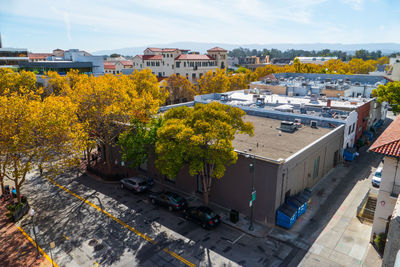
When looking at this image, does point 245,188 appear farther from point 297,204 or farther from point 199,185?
point 199,185

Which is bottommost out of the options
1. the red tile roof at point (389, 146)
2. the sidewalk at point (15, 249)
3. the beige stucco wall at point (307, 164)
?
the sidewalk at point (15, 249)

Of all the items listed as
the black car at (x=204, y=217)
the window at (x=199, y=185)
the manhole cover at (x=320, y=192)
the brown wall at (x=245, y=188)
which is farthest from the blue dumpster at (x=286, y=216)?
the window at (x=199, y=185)

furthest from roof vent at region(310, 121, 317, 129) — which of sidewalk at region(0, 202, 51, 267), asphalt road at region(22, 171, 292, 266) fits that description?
sidewalk at region(0, 202, 51, 267)

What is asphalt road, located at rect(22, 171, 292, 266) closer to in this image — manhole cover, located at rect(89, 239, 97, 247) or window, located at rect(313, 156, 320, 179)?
manhole cover, located at rect(89, 239, 97, 247)

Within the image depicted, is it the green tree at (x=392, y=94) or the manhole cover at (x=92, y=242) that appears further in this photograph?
the green tree at (x=392, y=94)

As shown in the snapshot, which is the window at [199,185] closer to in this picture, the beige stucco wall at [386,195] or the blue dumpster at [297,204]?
the blue dumpster at [297,204]

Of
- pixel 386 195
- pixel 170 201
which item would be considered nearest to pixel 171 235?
pixel 170 201
